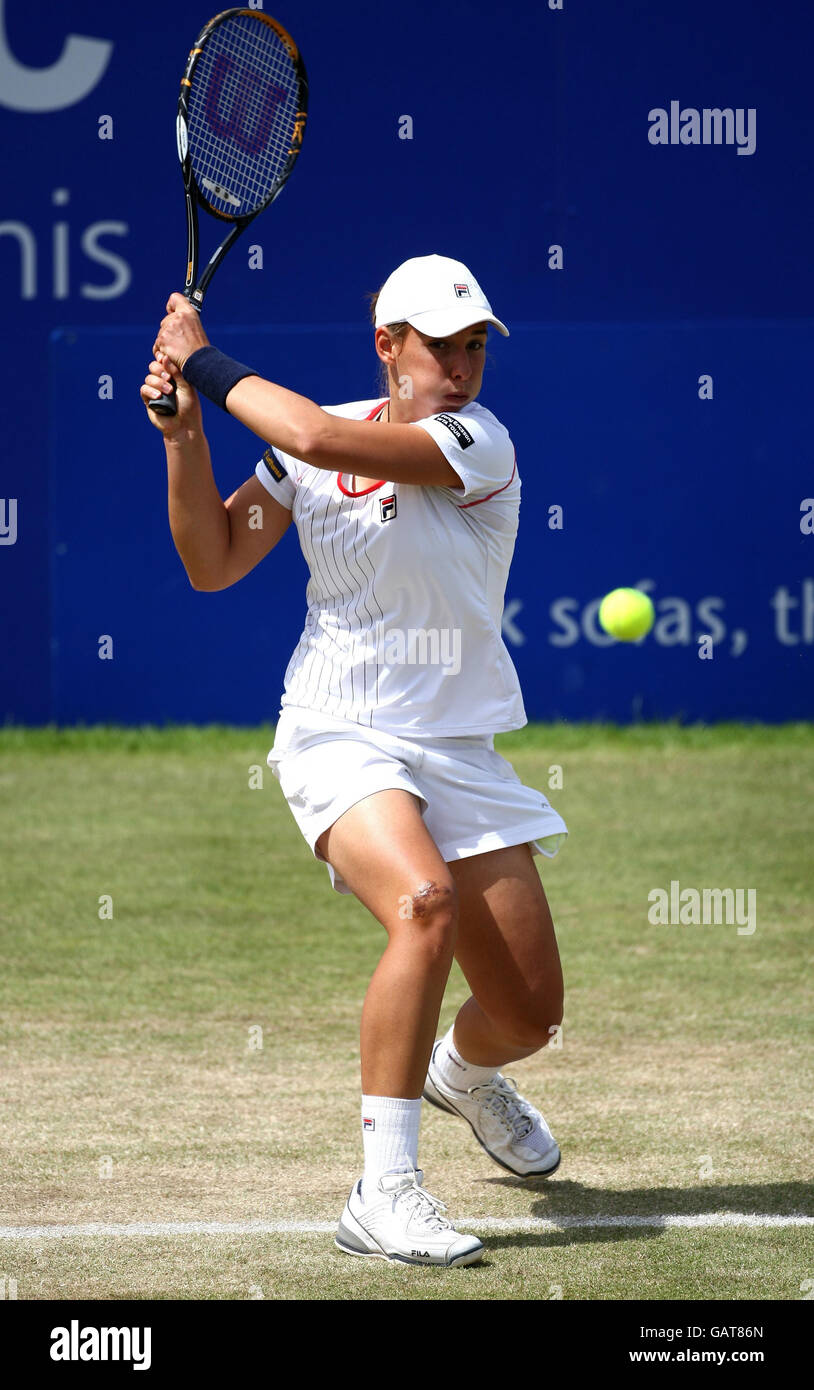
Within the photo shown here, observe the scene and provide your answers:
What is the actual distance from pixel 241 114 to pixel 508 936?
7.85 ft

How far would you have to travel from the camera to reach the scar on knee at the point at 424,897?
3.20 metres

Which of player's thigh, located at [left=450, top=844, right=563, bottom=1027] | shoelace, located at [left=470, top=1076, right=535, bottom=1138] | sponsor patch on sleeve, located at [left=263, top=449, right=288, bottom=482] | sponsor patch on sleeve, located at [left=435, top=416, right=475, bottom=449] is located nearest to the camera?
sponsor patch on sleeve, located at [left=435, top=416, right=475, bottom=449]

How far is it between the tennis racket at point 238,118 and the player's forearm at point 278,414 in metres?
0.82

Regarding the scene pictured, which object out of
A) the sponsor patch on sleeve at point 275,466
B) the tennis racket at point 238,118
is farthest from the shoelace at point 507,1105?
the tennis racket at point 238,118

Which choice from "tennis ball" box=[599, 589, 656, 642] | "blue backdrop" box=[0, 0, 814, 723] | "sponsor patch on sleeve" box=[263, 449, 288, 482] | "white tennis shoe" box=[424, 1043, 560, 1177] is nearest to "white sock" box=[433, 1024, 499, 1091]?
"white tennis shoe" box=[424, 1043, 560, 1177]

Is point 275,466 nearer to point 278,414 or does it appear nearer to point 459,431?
point 278,414

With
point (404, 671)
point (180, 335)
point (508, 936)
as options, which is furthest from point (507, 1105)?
point (180, 335)

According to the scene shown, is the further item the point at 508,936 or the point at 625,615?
the point at 625,615

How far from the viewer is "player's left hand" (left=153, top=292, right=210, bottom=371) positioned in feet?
11.7

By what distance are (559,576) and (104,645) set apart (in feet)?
8.87

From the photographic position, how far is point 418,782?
138 inches

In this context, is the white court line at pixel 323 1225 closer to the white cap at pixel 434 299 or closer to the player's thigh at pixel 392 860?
the player's thigh at pixel 392 860

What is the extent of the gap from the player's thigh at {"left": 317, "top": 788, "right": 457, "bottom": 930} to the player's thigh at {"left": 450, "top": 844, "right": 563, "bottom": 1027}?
209 millimetres

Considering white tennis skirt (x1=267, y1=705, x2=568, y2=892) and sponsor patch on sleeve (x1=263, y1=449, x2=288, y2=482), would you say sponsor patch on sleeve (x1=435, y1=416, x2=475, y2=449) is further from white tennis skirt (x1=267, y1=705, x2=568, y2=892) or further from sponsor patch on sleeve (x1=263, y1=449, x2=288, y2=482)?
white tennis skirt (x1=267, y1=705, x2=568, y2=892)
